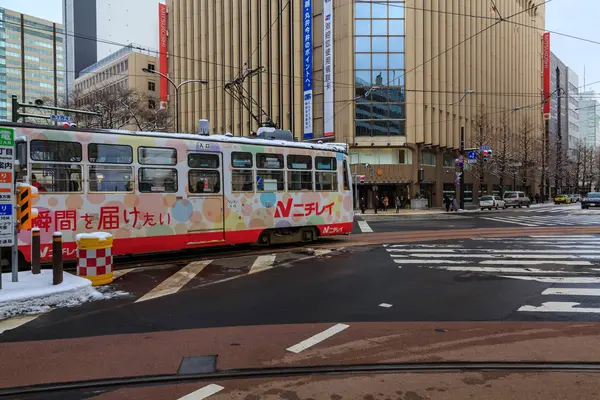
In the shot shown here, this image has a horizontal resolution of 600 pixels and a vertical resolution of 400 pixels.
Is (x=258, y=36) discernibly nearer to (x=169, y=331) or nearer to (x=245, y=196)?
(x=245, y=196)

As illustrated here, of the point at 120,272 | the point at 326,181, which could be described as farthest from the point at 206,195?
the point at 326,181

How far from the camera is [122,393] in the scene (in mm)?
A: 3898

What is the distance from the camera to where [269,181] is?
498 inches

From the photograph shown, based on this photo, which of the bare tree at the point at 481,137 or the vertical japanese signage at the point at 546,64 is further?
the vertical japanese signage at the point at 546,64

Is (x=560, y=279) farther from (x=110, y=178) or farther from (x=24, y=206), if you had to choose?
(x=24, y=206)

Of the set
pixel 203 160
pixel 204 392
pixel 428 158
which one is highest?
pixel 428 158

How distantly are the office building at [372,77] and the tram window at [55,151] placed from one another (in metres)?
31.3

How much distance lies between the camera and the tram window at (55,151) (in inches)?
353

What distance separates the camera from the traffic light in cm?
754

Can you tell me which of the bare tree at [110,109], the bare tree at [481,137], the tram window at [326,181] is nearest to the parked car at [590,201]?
the bare tree at [481,137]

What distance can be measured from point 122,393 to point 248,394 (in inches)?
45.1

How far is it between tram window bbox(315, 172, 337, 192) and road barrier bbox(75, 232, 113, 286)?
23.6ft

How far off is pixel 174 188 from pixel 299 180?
4059 millimetres

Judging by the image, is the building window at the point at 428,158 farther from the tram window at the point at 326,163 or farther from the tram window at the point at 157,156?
the tram window at the point at 157,156
